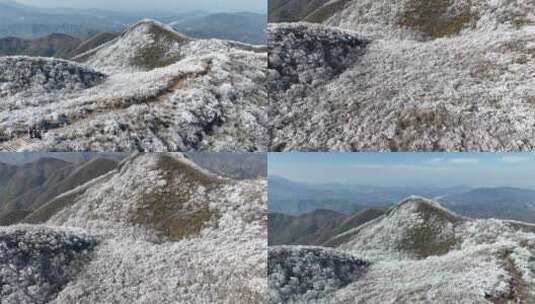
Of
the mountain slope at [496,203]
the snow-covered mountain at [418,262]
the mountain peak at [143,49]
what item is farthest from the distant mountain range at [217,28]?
the mountain slope at [496,203]

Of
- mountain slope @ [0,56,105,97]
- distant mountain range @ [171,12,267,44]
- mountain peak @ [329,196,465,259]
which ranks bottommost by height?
mountain peak @ [329,196,465,259]

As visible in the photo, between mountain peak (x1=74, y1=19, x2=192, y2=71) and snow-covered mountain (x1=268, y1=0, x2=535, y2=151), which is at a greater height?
mountain peak (x1=74, y1=19, x2=192, y2=71)

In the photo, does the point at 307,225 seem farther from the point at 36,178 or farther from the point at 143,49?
the point at 143,49

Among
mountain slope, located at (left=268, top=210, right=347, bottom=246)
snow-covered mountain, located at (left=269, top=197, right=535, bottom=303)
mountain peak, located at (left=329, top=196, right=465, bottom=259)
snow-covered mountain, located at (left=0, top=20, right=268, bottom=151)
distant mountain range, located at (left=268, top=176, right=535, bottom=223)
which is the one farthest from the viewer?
mountain peak, located at (left=329, top=196, right=465, bottom=259)

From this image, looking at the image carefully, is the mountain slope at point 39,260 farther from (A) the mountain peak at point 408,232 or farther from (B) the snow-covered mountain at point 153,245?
(A) the mountain peak at point 408,232

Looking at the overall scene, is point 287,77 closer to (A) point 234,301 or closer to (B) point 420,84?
(B) point 420,84

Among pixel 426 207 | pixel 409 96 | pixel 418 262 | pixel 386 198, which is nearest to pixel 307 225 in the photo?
pixel 386 198

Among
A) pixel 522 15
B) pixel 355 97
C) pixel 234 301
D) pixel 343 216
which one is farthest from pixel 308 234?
pixel 522 15

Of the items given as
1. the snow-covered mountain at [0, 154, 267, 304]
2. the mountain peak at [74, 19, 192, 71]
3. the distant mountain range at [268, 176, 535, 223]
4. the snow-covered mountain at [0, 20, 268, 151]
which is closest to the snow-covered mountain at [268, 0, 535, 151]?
the snow-covered mountain at [0, 20, 268, 151]

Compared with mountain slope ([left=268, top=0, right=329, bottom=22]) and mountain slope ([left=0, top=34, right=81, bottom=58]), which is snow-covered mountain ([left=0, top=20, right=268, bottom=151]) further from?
mountain slope ([left=0, top=34, right=81, bottom=58])
